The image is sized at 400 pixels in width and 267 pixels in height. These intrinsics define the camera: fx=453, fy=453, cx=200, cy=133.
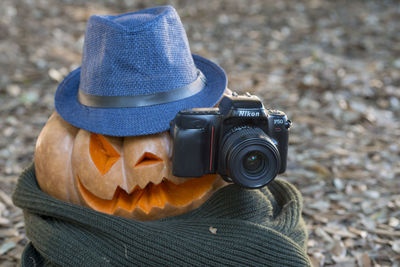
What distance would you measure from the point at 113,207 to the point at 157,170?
261 millimetres

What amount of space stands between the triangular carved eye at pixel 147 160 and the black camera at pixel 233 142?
0.12 metres

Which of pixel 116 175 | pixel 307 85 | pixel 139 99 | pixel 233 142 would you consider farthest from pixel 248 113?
pixel 307 85

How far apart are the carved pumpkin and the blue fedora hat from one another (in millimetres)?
71

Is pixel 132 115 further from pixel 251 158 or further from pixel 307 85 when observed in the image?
pixel 307 85

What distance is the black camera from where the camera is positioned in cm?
152

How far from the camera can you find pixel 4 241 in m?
2.30

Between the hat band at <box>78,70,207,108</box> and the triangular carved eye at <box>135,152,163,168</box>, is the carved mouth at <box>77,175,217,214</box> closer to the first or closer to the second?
the triangular carved eye at <box>135,152,163,168</box>

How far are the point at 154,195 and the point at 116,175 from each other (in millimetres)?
183

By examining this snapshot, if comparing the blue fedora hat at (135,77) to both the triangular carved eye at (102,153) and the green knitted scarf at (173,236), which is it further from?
the green knitted scarf at (173,236)

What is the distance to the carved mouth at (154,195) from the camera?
180cm

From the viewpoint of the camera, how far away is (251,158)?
1.54 metres

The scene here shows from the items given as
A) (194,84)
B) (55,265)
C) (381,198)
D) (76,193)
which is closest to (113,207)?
(76,193)

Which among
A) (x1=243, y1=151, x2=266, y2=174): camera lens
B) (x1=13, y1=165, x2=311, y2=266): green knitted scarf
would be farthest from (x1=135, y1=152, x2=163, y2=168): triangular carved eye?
(x1=243, y1=151, x2=266, y2=174): camera lens

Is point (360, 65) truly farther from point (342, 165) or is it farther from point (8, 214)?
point (8, 214)
